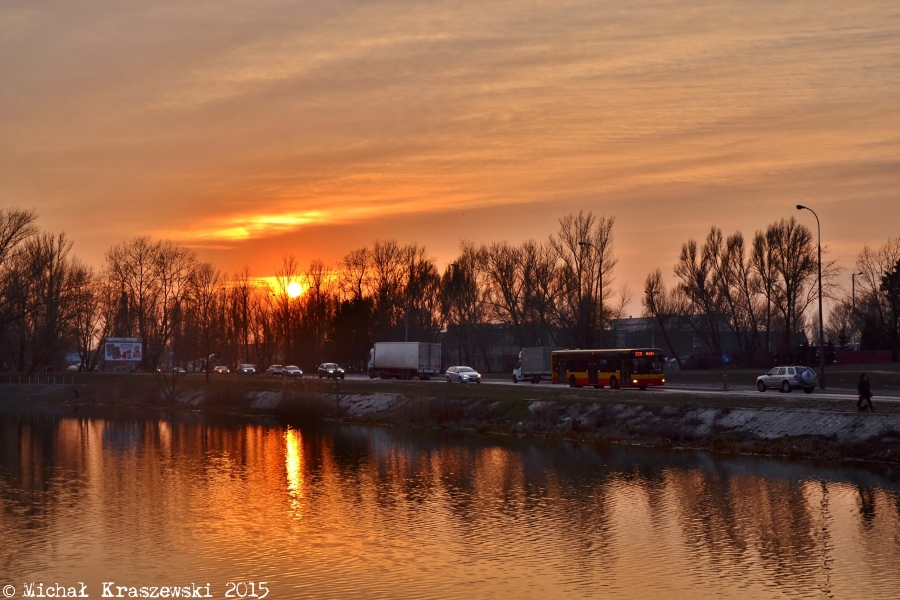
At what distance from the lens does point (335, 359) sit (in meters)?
134

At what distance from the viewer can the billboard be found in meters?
130

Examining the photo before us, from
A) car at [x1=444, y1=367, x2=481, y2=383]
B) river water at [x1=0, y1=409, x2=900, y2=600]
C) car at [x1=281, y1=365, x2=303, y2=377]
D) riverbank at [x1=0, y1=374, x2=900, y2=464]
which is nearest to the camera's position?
river water at [x1=0, y1=409, x2=900, y2=600]

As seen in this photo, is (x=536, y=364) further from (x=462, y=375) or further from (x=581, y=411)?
(x=581, y=411)

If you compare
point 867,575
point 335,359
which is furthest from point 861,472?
point 335,359

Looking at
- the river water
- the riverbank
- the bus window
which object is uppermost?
the bus window

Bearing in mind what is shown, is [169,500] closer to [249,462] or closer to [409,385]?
[249,462]

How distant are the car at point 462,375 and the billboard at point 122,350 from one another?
204 feet

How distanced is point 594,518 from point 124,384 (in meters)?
88.6

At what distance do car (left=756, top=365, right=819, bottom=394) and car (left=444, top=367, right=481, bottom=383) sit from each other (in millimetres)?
29410

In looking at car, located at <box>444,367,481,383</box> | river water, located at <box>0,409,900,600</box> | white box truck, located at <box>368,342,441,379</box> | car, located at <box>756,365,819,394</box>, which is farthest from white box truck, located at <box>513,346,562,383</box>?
river water, located at <box>0,409,900,600</box>

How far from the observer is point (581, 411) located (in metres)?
59.8

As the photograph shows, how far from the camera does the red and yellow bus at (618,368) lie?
223ft

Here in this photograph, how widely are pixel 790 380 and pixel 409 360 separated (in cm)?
4686

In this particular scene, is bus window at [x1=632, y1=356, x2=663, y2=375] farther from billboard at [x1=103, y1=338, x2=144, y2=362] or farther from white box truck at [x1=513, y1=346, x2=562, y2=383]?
billboard at [x1=103, y1=338, x2=144, y2=362]
